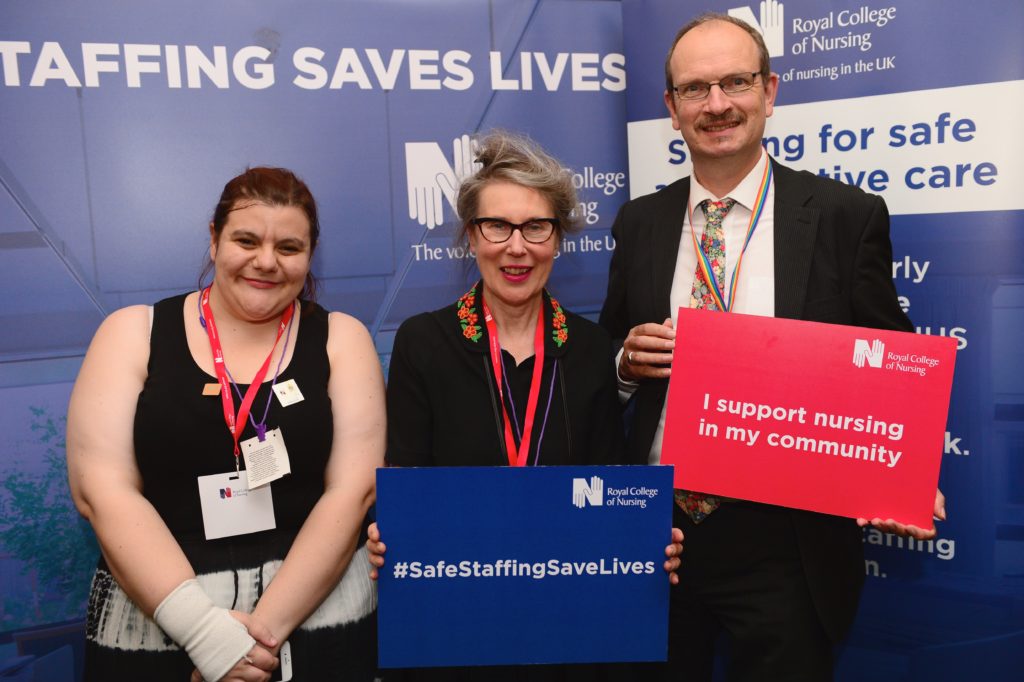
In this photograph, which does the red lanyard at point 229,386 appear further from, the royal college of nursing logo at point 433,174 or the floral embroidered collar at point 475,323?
the royal college of nursing logo at point 433,174

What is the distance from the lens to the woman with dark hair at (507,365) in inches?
79.8

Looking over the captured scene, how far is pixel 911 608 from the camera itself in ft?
9.11

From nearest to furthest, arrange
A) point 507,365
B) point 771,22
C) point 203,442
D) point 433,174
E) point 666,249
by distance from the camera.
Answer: point 203,442 → point 507,365 → point 666,249 → point 771,22 → point 433,174

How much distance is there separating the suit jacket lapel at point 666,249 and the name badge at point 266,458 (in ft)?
3.47

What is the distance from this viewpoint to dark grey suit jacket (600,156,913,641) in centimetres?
203

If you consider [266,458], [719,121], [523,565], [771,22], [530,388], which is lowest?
[523,565]

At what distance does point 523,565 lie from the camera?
1887 millimetres

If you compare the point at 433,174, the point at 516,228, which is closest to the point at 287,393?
the point at 516,228

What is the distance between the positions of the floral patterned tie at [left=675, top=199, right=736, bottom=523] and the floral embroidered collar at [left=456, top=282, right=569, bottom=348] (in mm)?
358

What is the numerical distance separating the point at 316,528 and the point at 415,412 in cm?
39

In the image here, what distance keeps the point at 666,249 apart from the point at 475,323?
58cm

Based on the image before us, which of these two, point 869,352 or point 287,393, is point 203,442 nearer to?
point 287,393

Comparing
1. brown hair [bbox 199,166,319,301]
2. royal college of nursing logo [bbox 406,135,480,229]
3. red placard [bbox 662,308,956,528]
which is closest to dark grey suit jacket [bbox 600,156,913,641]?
red placard [bbox 662,308,956,528]

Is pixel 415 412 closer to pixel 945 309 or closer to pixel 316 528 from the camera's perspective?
pixel 316 528
